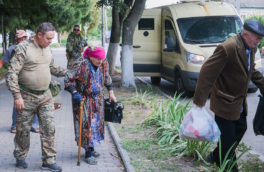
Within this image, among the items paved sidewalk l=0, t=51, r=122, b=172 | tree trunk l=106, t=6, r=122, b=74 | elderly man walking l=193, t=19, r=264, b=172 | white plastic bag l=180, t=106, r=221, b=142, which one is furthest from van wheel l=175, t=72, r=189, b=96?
white plastic bag l=180, t=106, r=221, b=142

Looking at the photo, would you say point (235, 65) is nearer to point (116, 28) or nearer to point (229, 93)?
point (229, 93)

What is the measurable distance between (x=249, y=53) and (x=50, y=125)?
259 cm

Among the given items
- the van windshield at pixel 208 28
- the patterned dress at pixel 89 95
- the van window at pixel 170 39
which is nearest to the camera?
the patterned dress at pixel 89 95

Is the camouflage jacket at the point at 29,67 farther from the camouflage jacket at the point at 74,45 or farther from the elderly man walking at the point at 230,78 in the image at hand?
the camouflage jacket at the point at 74,45

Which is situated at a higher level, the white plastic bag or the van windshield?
the van windshield

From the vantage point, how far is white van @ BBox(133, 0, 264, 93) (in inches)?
468

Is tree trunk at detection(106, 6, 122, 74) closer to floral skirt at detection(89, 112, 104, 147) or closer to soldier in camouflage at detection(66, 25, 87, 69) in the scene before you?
soldier in camouflage at detection(66, 25, 87, 69)

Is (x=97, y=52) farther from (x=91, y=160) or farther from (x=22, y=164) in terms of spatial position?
(x=22, y=164)

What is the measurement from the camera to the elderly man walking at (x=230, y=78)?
466cm

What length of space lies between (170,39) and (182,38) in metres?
0.36

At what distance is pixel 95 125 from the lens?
601cm

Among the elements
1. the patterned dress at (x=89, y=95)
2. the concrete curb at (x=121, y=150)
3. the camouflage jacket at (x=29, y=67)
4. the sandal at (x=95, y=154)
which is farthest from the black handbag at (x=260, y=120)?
the camouflage jacket at (x=29, y=67)

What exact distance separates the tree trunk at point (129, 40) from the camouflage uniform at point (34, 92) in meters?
7.80

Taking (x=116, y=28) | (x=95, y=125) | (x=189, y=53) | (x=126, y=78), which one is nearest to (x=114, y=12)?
(x=116, y=28)
